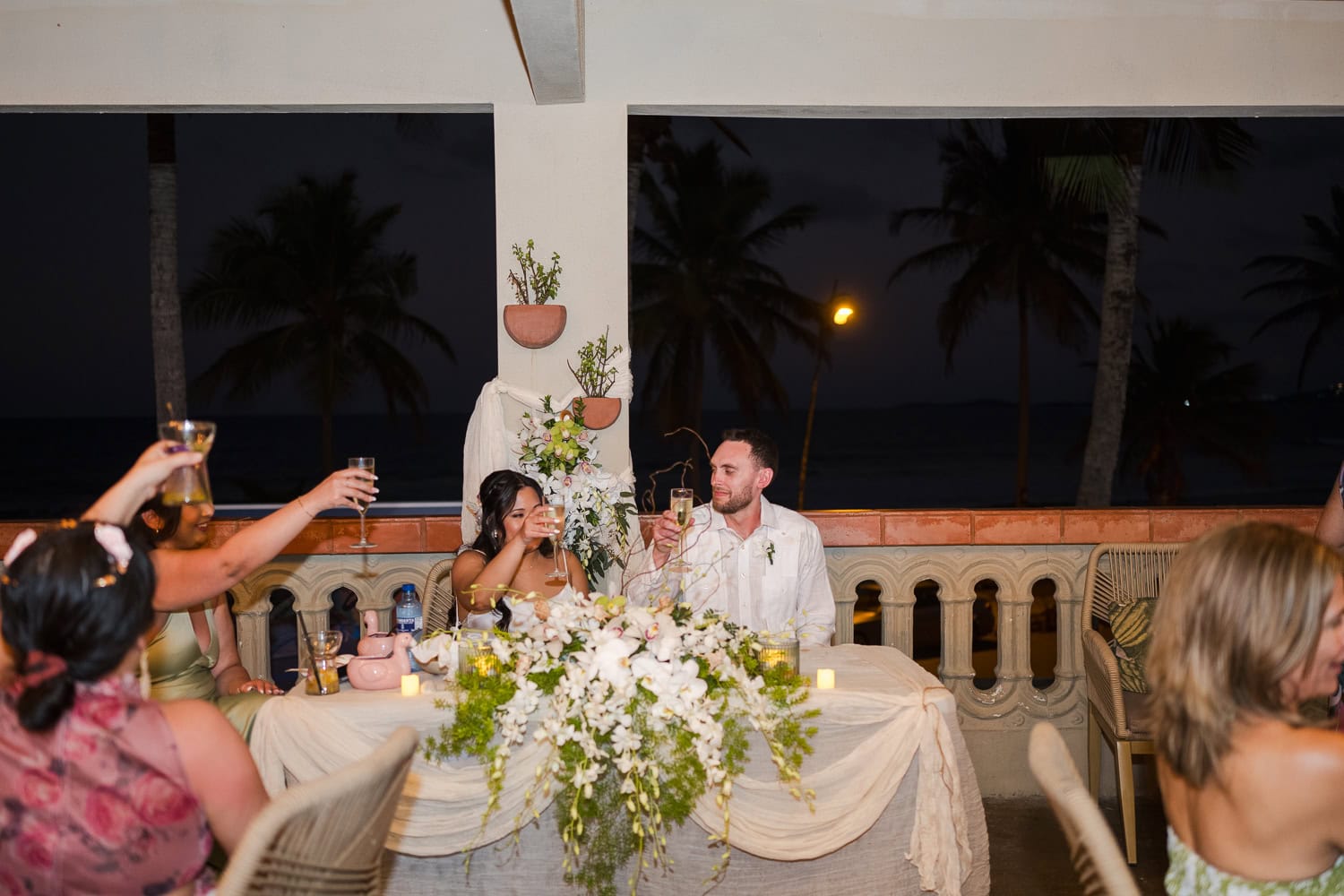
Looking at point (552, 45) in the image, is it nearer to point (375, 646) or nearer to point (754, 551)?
point (754, 551)

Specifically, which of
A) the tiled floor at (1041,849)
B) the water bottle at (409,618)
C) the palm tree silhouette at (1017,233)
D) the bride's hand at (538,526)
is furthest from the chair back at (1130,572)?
the palm tree silhouette at (1017,233)

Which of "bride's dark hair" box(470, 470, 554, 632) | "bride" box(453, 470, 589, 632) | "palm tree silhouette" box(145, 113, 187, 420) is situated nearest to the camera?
"bride" box(453, 470, 589, 632)

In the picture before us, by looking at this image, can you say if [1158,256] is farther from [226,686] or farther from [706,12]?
[226,686]

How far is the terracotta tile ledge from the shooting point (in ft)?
14.8

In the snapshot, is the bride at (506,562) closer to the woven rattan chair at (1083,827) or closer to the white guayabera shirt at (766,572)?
the white guayabera shirt at (766,572)

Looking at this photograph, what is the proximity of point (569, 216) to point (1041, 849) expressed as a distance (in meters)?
2.97

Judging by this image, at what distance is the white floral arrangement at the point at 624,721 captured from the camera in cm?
262

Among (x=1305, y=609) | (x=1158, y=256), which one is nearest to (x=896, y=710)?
(x=1305, y=609)

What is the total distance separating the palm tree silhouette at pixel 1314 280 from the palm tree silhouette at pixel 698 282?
32.9ft

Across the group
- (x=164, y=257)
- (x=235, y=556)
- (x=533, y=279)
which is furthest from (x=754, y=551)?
(x=164, y=257)

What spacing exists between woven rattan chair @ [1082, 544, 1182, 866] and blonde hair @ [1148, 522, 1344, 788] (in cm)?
223

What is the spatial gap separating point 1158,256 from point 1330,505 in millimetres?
24033

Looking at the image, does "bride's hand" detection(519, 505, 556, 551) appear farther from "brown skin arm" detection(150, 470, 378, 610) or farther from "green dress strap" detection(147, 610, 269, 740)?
"green dress strap" detection(147, 610, 269, 740)

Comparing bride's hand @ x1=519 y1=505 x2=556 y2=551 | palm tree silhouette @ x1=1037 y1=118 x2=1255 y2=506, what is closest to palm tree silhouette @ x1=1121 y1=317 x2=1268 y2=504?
palm tree silhouette @ x1=1037 y1=118 x2=1255 y2=506
